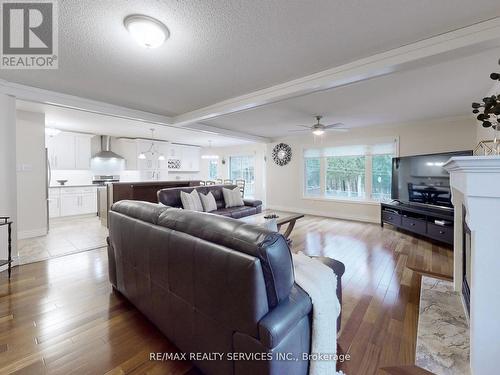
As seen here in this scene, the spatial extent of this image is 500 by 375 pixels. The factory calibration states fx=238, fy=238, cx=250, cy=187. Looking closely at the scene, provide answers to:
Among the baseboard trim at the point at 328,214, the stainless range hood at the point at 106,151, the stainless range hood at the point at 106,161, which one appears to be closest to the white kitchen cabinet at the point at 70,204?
the stainless range hood at the point at 106,161

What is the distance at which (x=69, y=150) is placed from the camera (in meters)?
6.31

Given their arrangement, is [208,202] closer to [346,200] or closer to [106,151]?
[346,200]

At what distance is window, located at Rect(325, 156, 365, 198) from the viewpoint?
605cm

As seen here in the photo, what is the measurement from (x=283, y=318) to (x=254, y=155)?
783 cm

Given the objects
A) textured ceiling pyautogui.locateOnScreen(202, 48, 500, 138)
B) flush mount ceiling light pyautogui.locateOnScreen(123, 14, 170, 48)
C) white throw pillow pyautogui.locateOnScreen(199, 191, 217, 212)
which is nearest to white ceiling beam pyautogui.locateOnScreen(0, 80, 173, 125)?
textured ceiling pyautogui.locateOnScreen(202, 48, 500, 138)

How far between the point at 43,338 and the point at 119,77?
9.01 ft

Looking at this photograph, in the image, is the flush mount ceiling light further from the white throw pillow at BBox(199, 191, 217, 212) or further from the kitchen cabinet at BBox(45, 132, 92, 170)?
the kitchen cabinet at BBox(45, 132, 92, 170)

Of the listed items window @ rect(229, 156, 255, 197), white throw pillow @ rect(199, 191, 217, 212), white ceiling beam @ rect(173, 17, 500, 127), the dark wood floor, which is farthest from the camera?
window @ rect(229, 156, 255, 197)

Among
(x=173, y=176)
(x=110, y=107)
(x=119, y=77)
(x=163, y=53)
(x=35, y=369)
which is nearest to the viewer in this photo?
(x=35, y=369)

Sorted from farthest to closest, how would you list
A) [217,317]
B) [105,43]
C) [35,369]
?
[105,43], [35,369], [217,317]

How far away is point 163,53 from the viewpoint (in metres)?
2.37

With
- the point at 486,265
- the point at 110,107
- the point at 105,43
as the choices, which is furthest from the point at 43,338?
the point at 110,107

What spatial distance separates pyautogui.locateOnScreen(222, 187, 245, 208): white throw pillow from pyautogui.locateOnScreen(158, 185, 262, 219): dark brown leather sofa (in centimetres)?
11

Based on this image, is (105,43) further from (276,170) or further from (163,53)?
(276,170)
